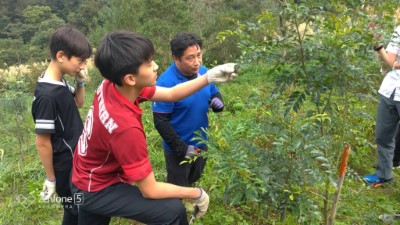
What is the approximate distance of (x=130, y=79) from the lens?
1540 mm

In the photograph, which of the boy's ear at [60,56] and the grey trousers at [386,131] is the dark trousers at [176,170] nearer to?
the boy's ear at [60,56]

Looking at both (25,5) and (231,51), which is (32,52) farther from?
(231,51)

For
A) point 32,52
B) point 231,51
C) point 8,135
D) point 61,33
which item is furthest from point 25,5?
point 61,33

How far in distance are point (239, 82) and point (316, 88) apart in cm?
659

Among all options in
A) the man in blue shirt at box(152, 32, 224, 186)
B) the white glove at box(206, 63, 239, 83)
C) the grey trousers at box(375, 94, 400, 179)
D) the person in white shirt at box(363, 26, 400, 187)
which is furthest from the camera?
the grey trousers at box(375, 94, 400, 179)

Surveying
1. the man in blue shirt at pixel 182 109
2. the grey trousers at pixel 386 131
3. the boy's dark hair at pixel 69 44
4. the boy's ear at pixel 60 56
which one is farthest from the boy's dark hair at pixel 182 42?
the grey trousers at pixel 386 131

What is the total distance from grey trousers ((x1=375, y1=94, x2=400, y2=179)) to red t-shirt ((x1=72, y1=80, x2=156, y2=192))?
2652 millimetres

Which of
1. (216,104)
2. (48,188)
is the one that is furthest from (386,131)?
(48,188)

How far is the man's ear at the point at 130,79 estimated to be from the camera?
152 centimetres

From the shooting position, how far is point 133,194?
1.66 meters

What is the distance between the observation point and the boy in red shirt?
4.87 ft

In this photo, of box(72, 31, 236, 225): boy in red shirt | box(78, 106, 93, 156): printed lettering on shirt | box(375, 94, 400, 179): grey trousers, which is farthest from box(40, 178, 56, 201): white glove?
box(375, 94, 400, 179): grey trousers

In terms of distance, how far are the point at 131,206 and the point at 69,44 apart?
1.07 m

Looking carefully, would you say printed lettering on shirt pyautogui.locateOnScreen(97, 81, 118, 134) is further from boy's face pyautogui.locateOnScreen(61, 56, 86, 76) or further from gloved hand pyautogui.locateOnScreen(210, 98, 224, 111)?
gloved hand pyautogui.locateOnScreen(210, 98, 224, 111)
